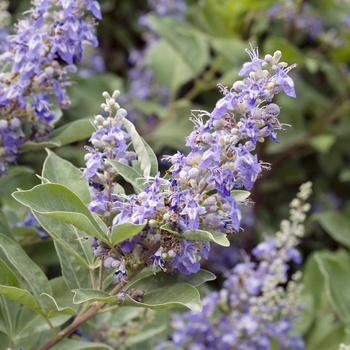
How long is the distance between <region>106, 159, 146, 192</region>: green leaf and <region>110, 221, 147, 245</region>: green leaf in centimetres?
11

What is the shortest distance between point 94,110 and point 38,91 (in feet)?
5.17

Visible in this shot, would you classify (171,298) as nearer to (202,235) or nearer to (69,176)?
(202,235)

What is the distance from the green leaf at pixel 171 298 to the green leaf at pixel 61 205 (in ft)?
0.47

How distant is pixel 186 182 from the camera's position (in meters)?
1.22

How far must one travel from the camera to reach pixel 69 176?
4.90 feet

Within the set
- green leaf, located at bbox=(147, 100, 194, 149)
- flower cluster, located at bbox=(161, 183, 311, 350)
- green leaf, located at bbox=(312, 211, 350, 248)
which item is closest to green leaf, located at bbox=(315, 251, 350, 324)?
Answer: flower cluster, located at bbox=(161, 183, 311, 350)

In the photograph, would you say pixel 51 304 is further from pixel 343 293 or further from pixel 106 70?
pixel 106 70

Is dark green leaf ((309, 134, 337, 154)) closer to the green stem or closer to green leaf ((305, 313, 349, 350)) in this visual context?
green leaf ((305, 313, 349, 350))

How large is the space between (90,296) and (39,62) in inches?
23.4

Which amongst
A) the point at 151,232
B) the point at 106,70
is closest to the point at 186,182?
the point at 151,232

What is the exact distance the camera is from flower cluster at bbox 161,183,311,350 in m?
2.00

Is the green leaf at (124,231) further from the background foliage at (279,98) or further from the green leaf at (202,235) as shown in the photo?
the background foliage at (279,98)

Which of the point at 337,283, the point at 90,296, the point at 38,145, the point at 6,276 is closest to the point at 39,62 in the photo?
the point at 38,145

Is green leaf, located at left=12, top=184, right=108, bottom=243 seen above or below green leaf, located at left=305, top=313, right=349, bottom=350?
above
